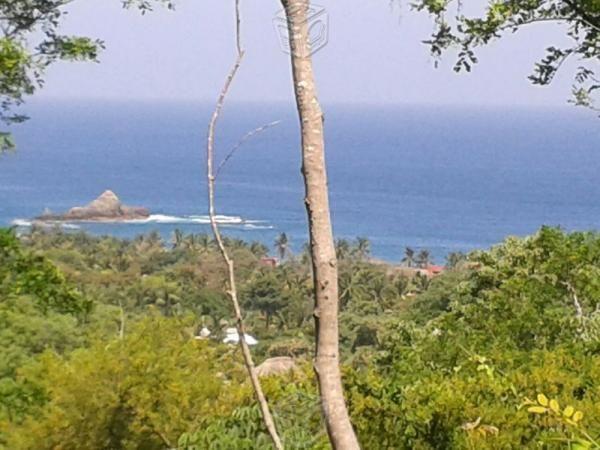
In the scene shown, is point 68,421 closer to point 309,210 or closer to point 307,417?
point 307,417

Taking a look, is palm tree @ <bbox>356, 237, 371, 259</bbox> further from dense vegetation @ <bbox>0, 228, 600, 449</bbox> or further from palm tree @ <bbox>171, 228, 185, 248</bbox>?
dense vegetation @ <bbox>0, 228, 600, 449</bbox>

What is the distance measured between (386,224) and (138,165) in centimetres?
3833

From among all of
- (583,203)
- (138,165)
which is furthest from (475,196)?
(138,165)

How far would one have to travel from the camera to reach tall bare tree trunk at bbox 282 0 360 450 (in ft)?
5.88

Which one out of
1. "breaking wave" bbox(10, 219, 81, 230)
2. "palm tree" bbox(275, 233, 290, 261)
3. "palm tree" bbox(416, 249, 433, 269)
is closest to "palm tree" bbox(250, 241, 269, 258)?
"palm tree" bbox(275, 233, 290, 261)

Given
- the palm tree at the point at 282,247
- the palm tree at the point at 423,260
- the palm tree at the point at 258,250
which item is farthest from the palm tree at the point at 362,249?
the palm tree at the point at 282,247

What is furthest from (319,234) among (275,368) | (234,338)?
(234,338)

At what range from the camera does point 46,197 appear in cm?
6981

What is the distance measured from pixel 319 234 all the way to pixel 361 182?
84052 millimetres

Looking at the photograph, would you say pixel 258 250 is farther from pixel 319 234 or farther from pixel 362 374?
pixel 319 234

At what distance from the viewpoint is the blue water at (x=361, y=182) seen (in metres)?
58.9

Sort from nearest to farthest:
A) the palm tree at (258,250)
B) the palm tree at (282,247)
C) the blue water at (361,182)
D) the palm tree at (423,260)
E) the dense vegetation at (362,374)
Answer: the dense vegetation at (362,374)
the palm tree at (258,250)
the palm tree at (423,260)
the palm tree at (282,247)
the blue water at (361,182)

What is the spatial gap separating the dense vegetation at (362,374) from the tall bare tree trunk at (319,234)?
355 millimetres

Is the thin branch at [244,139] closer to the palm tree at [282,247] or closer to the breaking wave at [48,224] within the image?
the palm tree at [282,247]
